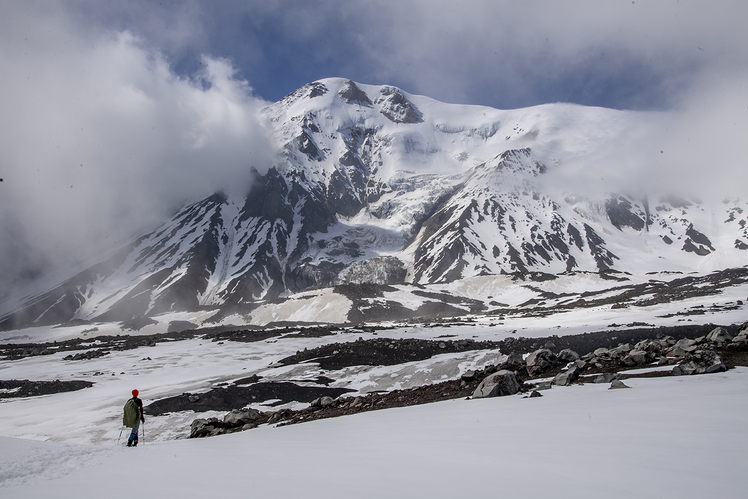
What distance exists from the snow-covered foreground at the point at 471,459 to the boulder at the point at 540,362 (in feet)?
25.0

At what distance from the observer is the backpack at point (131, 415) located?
11078 mm

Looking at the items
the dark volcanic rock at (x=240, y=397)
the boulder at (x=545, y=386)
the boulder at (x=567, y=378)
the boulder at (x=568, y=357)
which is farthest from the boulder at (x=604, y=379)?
the dark volcanic rock at (x=240, y=397)

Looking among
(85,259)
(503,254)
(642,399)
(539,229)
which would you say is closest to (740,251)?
(539,229)

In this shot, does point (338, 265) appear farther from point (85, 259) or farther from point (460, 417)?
point (460, 417)

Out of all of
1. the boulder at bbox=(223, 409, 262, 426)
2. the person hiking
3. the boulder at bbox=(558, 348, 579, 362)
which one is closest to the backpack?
the person hiking

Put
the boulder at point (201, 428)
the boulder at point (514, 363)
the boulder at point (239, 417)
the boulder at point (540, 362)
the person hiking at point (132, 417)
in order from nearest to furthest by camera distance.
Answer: the person hiking at point (132, 417), the boulder at point (201, 428), the boulder at point (239, 417), the boulder at point (540, 362), the boulder at point (514, 363)

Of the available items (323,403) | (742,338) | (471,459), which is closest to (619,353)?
(742,338)

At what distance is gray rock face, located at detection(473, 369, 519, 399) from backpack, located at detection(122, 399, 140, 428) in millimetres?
9515

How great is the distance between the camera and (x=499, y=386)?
12.4m

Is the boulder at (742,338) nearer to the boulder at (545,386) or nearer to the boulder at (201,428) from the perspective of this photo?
the boulder at (545,386)

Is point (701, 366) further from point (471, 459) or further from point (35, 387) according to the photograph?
point (35, 387)

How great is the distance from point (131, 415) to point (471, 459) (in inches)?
386

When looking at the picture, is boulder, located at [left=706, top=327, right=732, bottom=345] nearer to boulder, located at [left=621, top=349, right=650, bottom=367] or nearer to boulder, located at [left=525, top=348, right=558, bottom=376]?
boulder, located at [left=621, top=349, right=650, bottom=367]

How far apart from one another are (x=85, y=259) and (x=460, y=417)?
767 feet
